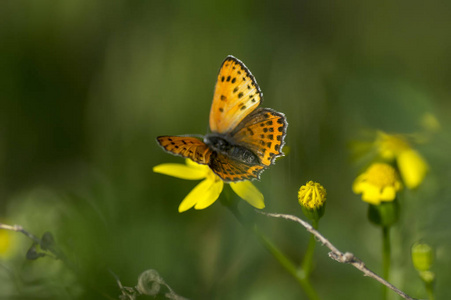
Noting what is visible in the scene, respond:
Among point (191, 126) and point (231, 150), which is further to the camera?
point (191, 126)

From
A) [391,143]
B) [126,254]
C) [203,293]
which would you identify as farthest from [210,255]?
[391,143]

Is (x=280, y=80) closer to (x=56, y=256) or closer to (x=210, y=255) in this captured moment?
(x=210, y=255)

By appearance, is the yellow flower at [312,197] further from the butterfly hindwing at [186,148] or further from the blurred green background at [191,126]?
the butterfly hindwing at [186,148]

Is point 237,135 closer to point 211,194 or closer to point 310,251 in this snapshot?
point 211,194

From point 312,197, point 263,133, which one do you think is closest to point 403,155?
point 263,133

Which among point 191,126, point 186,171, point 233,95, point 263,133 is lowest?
point 191,126

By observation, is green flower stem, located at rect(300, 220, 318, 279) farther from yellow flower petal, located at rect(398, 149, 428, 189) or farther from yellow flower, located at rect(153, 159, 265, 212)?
yellow flower petal, located at rect(398, 149, 428, 189)
